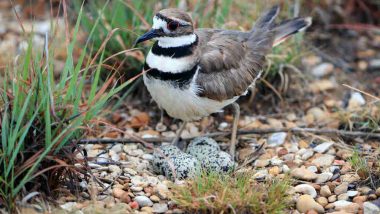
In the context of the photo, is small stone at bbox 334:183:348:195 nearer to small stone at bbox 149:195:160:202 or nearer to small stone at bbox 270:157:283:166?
small stone at bbox 270:157:283:166

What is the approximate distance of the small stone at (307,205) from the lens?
11.7ft

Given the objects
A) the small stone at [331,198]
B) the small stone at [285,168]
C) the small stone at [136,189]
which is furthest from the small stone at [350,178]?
the small stone at [136,189]

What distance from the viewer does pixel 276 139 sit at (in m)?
4.62

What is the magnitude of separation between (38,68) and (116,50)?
5.23 feet

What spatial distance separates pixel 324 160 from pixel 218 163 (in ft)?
2.59

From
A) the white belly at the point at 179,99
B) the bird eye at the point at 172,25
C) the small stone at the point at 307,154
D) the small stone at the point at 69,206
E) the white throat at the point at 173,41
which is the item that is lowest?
the small stone at the point at 307,154

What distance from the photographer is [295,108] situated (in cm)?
520

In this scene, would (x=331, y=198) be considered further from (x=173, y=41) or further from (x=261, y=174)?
(x=173, y=41)

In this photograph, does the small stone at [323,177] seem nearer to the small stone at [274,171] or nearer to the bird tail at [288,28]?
the small stone at [274,171]

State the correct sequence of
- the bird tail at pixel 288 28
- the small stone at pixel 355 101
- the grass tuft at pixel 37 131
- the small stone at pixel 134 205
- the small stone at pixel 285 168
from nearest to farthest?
the grass tuft at pixel 37 131 → the small stone at pixel 134 205 → the small stone at pixel 285 168 → the bird tail at pixel 288 28 → the small stone at pixel 355 101

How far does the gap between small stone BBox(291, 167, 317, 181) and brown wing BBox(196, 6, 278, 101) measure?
70 cm

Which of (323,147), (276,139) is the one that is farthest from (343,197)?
(276,139)

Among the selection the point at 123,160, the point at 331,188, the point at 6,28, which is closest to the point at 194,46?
the point at 123,160

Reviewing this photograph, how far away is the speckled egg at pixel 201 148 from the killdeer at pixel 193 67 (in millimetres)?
170
